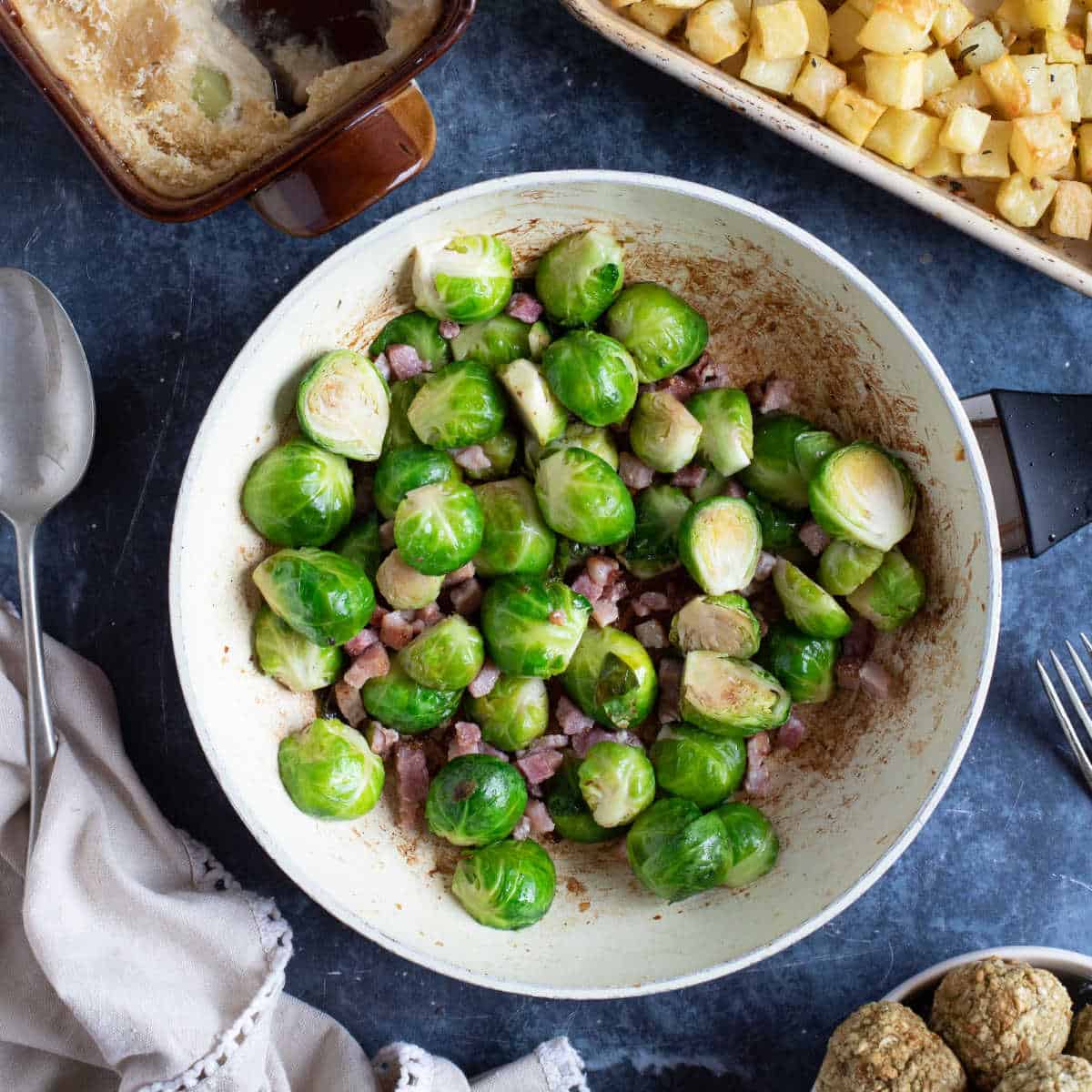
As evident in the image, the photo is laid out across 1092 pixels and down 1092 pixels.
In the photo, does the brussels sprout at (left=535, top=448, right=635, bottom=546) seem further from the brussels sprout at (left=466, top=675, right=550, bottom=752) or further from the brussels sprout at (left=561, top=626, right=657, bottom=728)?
the brussels sprout at (left=466, top=675, right=550, bottom=752)

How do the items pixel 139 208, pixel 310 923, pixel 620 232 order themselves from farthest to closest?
pixel 310 923 → pixel 620 232 → pixel 139 208

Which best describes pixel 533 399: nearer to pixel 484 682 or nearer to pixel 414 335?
pixel 414 335

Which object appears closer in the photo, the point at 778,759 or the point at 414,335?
the point at 414,335

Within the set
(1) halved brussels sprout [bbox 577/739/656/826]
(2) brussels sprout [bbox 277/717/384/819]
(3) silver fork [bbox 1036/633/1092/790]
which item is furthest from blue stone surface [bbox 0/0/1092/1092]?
(1) halved brussels sprout [bbox 577/739/656/826]

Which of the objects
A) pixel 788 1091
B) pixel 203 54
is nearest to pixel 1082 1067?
pixel 788 1091

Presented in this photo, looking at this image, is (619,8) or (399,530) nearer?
(399,530)

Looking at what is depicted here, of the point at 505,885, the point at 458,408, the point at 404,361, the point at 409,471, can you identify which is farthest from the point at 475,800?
the point at 404,361

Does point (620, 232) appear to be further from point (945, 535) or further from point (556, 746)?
point (556, 746)
